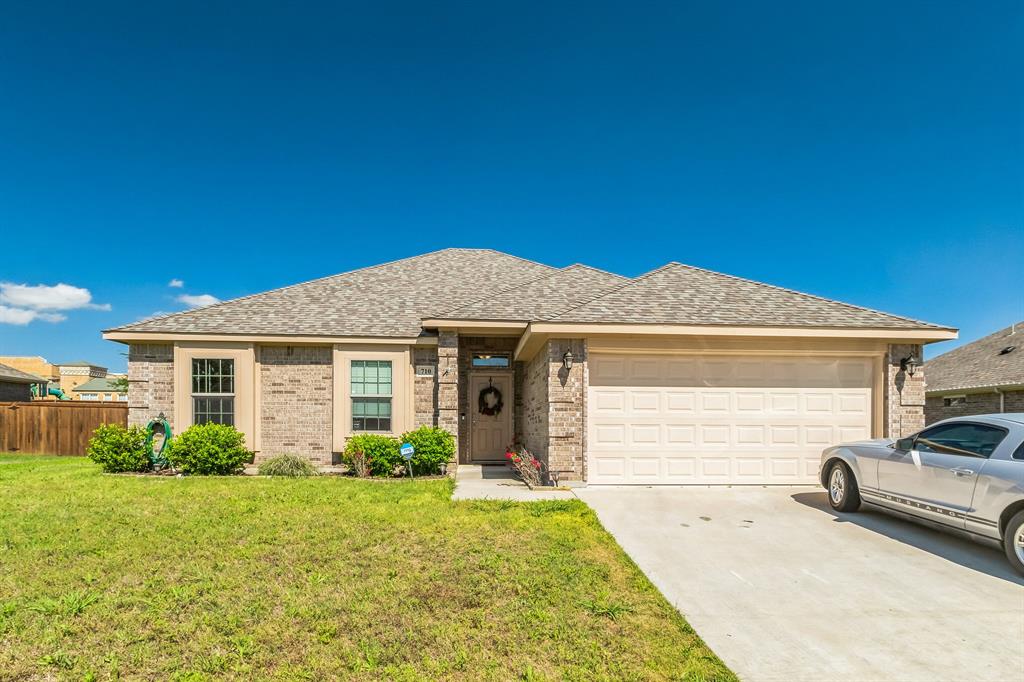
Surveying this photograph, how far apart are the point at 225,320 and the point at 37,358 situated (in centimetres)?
5225

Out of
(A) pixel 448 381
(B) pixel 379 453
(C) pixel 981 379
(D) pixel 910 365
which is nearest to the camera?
(D) pixel 910 365

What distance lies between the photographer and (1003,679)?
2936mm

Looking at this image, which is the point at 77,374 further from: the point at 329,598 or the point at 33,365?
the point at 329,598

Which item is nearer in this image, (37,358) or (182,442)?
(182,442)

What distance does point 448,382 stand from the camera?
1070 centimetres

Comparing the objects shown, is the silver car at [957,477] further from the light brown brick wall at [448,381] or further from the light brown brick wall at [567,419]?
the light brown brick wall at [448,381]

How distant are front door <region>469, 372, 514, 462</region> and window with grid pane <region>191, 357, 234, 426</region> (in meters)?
5.24

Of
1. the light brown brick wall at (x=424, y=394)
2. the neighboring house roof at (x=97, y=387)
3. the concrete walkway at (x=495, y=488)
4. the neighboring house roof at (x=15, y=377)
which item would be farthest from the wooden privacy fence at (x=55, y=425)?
the neighboring house roof at (x=97, y=387)

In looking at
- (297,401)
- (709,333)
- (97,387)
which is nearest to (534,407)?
(709,333)

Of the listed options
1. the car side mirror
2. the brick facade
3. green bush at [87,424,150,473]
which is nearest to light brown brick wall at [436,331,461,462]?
green bush at [87,424,150,473]

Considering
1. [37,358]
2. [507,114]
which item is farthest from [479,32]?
[37,358]

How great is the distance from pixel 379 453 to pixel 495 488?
103 inches

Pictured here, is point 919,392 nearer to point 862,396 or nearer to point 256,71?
point 862,396

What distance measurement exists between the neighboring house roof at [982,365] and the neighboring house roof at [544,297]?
1088 cm
